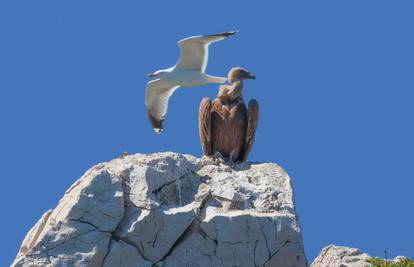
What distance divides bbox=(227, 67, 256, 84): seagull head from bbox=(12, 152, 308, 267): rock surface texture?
126 inches

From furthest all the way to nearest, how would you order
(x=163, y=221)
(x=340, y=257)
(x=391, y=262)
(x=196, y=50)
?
(x=196, y=50) < (x=340, y=257) < (x=391, y=262) < (x=163, y=221)

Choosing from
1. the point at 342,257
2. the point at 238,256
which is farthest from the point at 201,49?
the point at 238,256

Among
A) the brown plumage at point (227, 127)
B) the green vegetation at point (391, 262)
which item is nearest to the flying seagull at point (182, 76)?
the brown plumage at point (227, 127)

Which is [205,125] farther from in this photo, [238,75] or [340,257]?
[340,257]

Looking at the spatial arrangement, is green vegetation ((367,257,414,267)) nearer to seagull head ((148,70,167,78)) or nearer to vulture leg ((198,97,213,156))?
vulture leg ((198,97,213,156))

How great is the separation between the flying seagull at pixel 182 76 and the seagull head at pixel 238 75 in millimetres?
1436

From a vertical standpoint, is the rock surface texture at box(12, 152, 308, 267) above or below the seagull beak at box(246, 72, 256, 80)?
below

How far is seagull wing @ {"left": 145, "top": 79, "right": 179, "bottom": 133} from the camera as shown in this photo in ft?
75.3

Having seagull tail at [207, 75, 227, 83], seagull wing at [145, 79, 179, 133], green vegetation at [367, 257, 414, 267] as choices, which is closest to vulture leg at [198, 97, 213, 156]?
seagull tail at [207, 75, 227, 83]

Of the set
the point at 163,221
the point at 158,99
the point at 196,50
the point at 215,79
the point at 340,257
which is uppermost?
the point at 196,50

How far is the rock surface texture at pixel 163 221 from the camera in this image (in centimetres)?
1493

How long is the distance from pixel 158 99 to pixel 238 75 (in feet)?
13.1

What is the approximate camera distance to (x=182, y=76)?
22281mm

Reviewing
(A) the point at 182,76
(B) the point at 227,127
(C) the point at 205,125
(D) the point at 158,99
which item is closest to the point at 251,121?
(B) the point at 227,127
